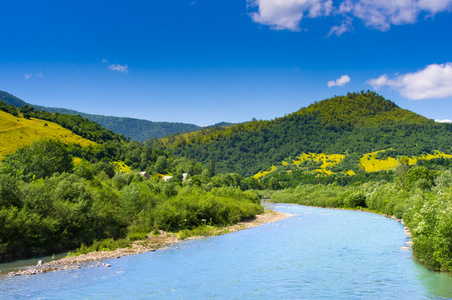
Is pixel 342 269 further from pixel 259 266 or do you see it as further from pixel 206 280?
pixel 206 280

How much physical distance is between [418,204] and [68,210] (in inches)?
1365

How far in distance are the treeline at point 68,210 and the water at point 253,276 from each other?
21.3ft

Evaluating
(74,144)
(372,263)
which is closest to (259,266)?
(372,263)

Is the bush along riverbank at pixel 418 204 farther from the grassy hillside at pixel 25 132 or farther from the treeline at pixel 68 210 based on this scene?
the grassy hillside at pixel 25 132

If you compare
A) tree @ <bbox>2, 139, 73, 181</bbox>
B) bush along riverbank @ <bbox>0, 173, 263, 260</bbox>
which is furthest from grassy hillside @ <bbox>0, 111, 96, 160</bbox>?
bush along riverbank @ <bbox>0, 173, 263, 260</bbox>

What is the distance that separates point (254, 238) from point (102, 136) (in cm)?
11422

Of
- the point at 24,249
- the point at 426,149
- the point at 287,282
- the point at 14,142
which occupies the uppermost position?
the point at 426,149

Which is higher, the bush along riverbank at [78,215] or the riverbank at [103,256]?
the bush along riverbank at [78,215]

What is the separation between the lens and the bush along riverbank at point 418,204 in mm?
21859

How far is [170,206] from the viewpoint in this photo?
148 feet

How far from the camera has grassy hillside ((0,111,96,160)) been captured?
3489 inches

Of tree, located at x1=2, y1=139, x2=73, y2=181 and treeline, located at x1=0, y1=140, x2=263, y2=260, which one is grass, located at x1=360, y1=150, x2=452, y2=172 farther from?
tree, located at x1=2, y1=139, x2=73, y2=181

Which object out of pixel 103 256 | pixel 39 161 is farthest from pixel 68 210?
pixel 39 161

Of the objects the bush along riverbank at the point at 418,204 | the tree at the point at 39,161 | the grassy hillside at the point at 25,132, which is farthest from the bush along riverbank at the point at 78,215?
the grassy hillside at the point at 25,132
